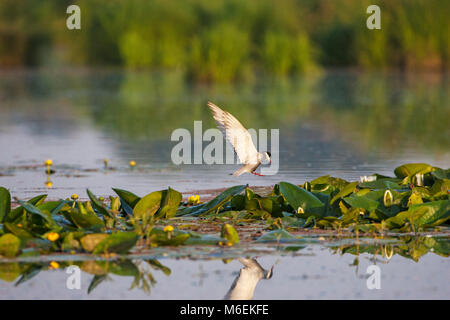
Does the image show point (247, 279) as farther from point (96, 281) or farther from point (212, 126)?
point (212, 126)

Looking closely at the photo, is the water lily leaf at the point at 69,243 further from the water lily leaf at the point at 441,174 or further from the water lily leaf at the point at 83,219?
the water lily leaf at the point at 441,174

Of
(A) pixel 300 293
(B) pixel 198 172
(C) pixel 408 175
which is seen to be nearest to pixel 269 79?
(B) pixel 198 172

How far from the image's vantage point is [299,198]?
5.80 meters

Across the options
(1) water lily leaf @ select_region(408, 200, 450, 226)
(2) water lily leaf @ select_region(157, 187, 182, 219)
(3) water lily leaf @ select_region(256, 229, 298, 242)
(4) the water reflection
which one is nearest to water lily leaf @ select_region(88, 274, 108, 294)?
(4) the water reflection

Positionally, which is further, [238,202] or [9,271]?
[238,202]

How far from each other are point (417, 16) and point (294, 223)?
22795 mm

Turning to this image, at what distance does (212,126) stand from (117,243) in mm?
8998

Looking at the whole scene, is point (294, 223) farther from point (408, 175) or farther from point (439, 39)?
point (439, 39)

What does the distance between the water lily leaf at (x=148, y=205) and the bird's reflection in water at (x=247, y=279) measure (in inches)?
39.7

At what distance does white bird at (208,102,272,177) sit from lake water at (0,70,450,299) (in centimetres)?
82

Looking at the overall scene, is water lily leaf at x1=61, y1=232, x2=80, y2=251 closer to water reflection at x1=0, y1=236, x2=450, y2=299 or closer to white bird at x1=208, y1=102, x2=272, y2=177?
water reflection at x1=0, y1=236, x2=450, y2=299

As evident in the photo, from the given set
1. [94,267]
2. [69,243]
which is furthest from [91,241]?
[94,267]

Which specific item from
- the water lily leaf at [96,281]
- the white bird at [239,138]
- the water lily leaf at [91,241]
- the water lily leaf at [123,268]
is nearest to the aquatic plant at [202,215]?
the water lily leaf at [91,241]

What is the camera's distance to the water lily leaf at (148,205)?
569 cm
